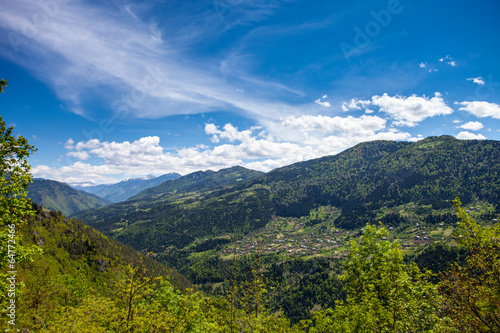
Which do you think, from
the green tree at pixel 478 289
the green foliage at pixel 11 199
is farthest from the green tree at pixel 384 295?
the green foliage at pixel 11 199

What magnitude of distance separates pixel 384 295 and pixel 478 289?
7.68m

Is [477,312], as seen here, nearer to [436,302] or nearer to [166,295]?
[436,302]

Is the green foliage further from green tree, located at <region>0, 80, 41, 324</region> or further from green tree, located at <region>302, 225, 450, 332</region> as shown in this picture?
green tree, located at <region>302, 225, 450, 332</region>

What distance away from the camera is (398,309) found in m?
15.6

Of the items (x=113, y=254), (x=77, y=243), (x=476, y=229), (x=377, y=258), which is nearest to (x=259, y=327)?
(x=377, y=258)

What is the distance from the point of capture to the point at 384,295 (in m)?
18.7

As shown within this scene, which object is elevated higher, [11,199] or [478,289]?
[11,199]

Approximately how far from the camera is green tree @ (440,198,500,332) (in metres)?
11.9

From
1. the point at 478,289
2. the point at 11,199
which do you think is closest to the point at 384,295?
the point at 478,289

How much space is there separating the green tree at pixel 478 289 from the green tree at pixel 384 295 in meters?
1.58

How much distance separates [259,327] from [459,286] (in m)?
12.4

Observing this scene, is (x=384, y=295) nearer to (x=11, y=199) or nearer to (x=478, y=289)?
(x=478, y=289)

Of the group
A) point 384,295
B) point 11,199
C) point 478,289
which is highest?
point 11,199

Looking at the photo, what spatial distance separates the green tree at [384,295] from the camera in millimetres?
15062
